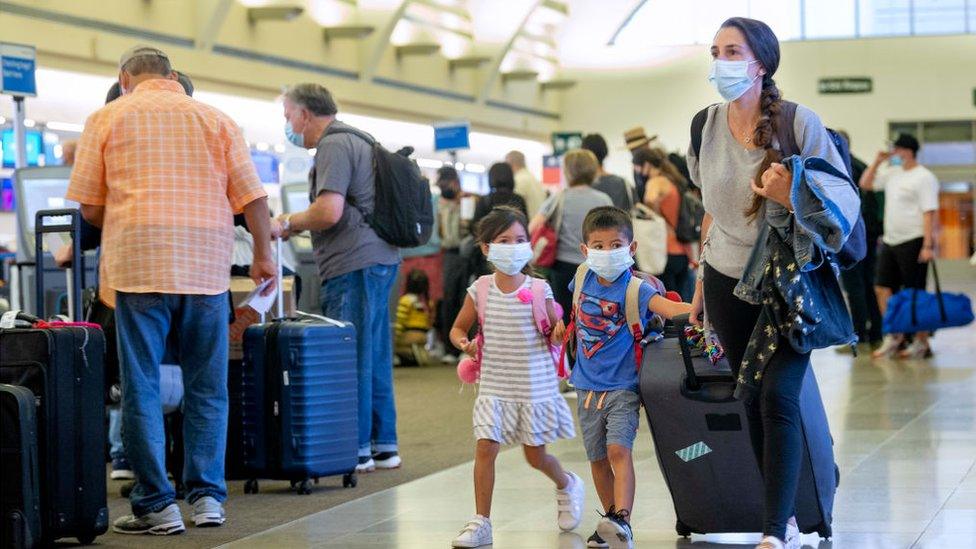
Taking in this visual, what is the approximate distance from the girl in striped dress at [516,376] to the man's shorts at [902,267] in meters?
8.14

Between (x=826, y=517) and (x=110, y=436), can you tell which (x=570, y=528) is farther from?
(x=110, y=436)

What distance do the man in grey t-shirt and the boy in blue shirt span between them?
202cm

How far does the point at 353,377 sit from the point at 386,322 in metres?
0.56

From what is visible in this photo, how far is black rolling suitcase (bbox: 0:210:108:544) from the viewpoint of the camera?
17.4 ft

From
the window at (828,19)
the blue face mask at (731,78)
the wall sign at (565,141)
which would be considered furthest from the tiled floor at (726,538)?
the window at (828,19)

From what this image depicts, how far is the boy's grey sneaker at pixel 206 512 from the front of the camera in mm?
5789

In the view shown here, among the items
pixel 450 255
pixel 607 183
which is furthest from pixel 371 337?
pixel 450 255

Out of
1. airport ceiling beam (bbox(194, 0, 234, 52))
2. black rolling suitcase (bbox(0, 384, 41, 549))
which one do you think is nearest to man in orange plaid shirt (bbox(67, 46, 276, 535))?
black rolling suitcase (bbox(0, 384, 41, 549))

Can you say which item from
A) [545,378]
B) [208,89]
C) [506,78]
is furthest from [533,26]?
[545,378]

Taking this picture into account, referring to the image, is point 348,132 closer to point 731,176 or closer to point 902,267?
point 731,176

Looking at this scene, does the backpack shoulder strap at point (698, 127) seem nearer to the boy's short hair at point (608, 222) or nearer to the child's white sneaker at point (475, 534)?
the boy's short hair at point (608, 222)

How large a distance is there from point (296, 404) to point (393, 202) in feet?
3.43

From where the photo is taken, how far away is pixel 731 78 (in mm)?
4410

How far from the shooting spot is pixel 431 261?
613 inches
